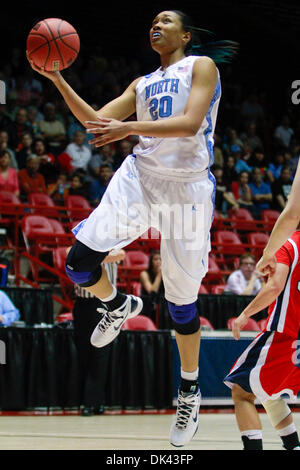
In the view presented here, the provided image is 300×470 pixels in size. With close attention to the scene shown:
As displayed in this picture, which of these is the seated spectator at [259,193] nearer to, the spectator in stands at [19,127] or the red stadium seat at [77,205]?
the red stadium seat at [77,205]

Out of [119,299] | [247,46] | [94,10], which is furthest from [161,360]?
[247,46]

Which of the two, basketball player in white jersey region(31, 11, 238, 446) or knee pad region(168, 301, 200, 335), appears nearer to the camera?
basketball player in white jersey region(31, 11, 238, 446)

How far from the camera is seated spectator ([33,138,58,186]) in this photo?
12.6 meters

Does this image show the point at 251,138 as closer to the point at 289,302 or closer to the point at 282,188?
the point at 282,188

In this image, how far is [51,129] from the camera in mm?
13633

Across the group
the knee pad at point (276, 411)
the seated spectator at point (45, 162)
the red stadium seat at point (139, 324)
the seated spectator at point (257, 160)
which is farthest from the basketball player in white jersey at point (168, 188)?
the seated spectator at point (257, 160)

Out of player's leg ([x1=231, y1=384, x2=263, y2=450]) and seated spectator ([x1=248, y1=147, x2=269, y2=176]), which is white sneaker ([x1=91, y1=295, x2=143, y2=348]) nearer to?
player's leg ([x1=231, y1=384, x2=263, y2=450])

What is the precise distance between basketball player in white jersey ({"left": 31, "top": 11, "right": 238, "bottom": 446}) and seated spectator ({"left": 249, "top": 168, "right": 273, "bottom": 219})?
404 inches

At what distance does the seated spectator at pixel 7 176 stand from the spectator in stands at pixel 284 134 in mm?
7864

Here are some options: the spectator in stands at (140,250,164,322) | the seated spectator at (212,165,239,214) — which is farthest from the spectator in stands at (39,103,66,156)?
the spectator in stands at (140,250,164,322)

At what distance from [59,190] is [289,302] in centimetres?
876

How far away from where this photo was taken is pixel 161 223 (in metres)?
4.82

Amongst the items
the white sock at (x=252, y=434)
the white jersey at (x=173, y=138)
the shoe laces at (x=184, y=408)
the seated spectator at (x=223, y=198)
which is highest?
the white jersey at (x=173, y=138)

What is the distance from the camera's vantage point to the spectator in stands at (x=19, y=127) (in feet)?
42.3
